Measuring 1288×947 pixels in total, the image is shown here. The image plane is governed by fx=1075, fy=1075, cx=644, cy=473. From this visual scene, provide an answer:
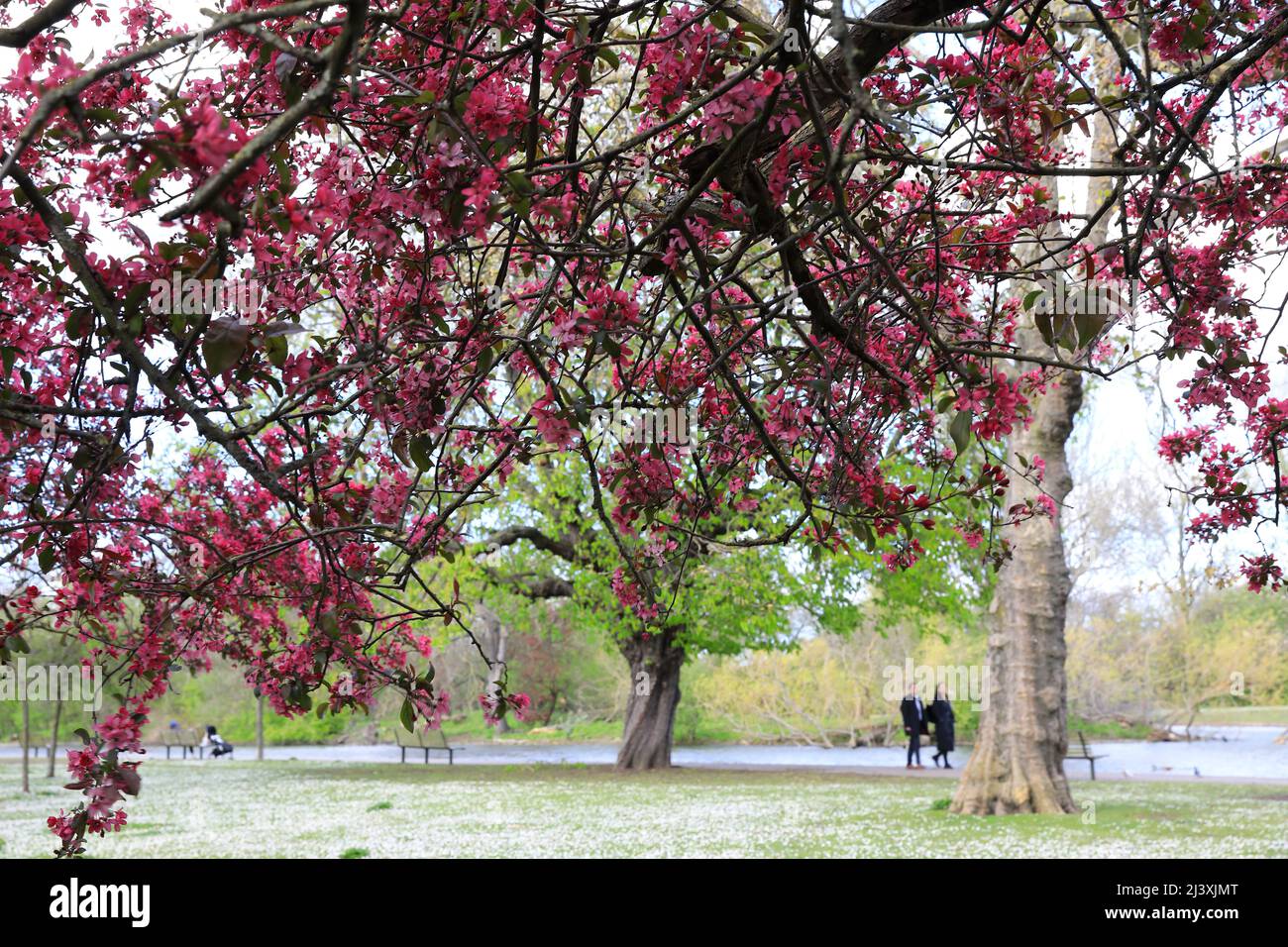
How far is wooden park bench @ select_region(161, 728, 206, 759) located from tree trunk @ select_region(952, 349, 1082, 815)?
17907 mm

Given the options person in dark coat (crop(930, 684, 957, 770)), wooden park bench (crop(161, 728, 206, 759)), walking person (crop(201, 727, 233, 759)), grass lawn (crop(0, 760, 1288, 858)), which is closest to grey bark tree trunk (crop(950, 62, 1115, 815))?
grass lawn (crop(0, 760, 1288, 858))

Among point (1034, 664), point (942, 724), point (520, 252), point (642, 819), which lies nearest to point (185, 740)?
point (942, 724)

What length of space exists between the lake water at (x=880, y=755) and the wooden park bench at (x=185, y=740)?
93cm

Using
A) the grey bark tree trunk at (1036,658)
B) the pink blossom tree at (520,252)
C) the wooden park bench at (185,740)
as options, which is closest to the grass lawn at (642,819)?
the grey bark tree trunk at (1036,658)

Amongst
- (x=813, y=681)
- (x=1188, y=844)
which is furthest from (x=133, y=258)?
→ (x=813, y=681)

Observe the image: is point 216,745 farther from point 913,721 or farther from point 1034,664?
point 1034,664

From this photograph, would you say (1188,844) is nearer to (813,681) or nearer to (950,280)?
(950,280)

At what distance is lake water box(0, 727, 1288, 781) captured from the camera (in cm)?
1717

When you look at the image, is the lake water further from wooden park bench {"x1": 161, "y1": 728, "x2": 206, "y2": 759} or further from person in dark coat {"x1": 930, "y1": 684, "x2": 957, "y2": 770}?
wooden park bench {"x1": 161, "y1": 728, "x2": 206, "y2": 759}

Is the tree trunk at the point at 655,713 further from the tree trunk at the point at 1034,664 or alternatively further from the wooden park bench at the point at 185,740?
the wooden park bench at the point at 185,740

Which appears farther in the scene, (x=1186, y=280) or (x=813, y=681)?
(x=813, y=681)
